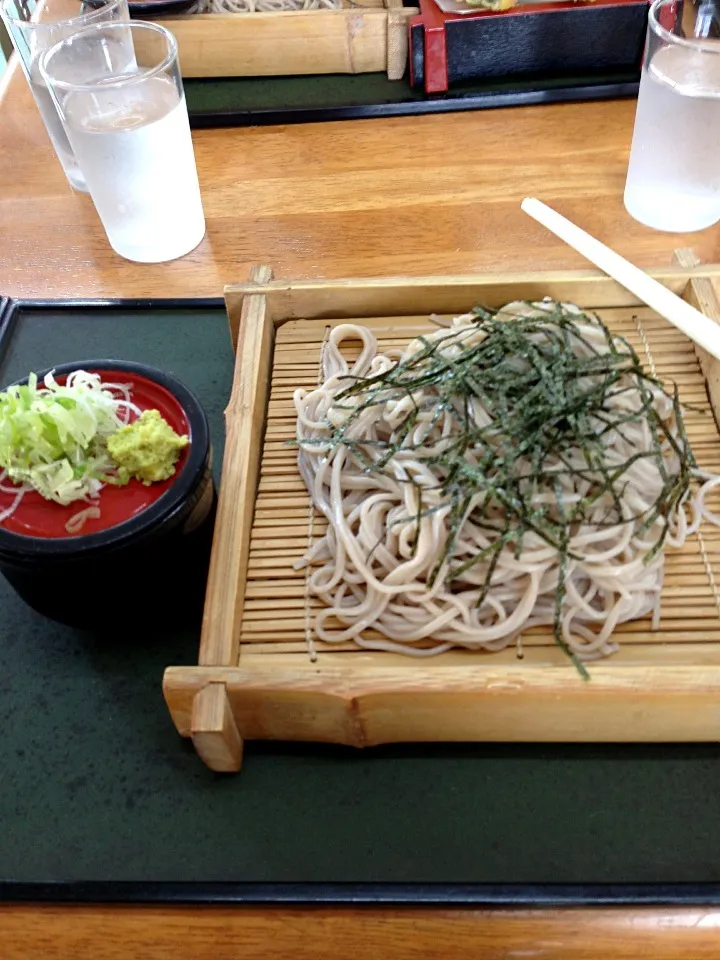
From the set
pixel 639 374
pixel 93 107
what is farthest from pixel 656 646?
pixel 93 107

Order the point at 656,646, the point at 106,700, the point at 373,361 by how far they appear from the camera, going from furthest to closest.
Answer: the point at 373,361, the point at 106,700, the point at 656,646

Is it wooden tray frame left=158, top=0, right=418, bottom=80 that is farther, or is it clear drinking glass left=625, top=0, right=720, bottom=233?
wooden tray frame left=158, top=0, right=418, bottom=80

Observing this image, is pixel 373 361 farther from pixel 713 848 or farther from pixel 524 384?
pixel 713 848

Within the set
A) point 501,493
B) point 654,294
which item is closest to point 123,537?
point 501,493

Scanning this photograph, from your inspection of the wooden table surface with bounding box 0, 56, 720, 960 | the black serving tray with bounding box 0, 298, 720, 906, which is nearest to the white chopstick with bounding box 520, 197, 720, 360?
the wooden table surface with bounding box 0, 56, 720, 960

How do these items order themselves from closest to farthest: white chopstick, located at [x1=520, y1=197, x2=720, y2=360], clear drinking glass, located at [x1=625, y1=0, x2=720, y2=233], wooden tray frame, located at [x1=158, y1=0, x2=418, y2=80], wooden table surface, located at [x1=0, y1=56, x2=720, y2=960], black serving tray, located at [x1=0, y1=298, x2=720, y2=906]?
1. black serving tray, located at [x1=0, y1=298, x2=720, y2=906]
2. white chopstick, located at [x1=520, y1=197, x2=720, y2=360]
3. clear drinking glass, located at [x1=625, y1=0, x2=720, y2=233]
4. wooden table surface, located at [x1=0, y1=56, x2=720, y2=960]
5. wooden tray frame, located at [x1=158, y1=0, x2=418, y2=80]

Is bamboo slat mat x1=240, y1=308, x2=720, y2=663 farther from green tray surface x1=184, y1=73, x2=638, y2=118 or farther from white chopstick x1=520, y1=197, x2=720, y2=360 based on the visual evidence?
green tray surface x1=184, y1=73, x2=638, y2=118
